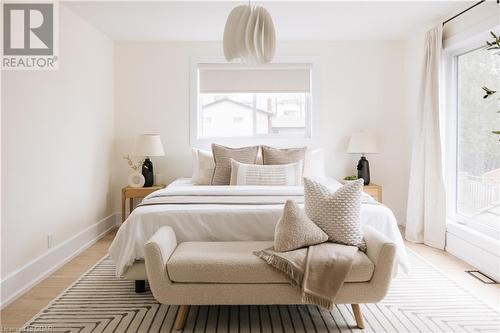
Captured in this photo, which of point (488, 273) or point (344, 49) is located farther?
point (344, 49)

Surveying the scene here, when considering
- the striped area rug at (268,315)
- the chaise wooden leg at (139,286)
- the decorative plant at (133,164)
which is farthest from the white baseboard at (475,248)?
the decorative plant at (133,164)

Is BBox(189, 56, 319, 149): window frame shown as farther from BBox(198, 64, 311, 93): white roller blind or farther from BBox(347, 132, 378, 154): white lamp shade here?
BBox(347, 132, 378, 154): white lamp shade

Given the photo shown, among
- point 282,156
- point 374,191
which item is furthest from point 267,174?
point 374,191

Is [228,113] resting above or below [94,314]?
above

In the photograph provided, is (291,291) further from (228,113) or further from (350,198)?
(228,113)

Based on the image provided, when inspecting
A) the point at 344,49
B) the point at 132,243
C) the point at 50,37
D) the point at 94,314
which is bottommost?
the point at 94,314

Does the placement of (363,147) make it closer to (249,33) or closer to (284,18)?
(284,18)

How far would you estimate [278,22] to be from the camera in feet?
14.3

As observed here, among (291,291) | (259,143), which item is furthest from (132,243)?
(259,143)

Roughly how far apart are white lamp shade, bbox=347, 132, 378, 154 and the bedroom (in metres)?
0.02

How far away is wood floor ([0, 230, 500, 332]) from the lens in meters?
2.61

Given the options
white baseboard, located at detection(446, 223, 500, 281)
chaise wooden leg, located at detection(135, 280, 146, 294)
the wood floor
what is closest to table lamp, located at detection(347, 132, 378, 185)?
the wood floor

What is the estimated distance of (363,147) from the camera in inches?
189

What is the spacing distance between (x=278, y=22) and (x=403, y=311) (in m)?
3.16
